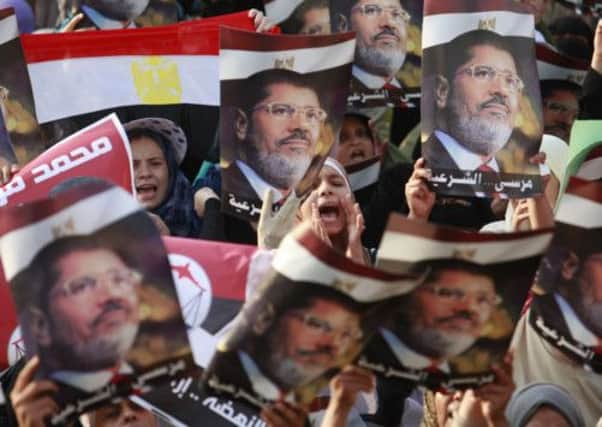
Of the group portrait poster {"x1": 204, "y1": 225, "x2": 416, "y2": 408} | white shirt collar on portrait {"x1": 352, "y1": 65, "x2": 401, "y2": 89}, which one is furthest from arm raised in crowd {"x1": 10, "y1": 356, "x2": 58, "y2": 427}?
white shirt collar on portrait {"x1": 352, "y1": 65, "x2": 401, "y2": 89}

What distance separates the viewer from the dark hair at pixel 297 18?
8757 mm

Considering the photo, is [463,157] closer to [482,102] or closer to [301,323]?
[482,102]

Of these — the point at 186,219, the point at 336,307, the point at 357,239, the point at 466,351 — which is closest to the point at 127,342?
the point at 336,307

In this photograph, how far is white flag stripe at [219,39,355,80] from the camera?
274 inches

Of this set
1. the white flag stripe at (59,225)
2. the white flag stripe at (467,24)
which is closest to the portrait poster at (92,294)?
the white flag stripe at (59,225)

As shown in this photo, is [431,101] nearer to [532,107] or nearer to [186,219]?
[532,107]

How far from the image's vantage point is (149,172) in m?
7.92

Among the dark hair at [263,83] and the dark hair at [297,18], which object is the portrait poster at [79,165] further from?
the dark hair at [297,18]

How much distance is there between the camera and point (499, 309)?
5.23m

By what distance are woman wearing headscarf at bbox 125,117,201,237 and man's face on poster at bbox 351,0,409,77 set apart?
0.92m

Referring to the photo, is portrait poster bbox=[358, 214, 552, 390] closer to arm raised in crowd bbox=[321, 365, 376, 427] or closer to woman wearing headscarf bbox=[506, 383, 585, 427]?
arm raised in crowd bbox=[321, 365, 376, 427]

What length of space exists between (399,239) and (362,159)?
356 cm

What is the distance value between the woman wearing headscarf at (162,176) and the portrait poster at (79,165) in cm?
95

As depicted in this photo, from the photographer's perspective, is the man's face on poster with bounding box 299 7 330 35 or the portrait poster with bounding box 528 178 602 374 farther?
the man's face on poster with bounding box 299 7 330 35
